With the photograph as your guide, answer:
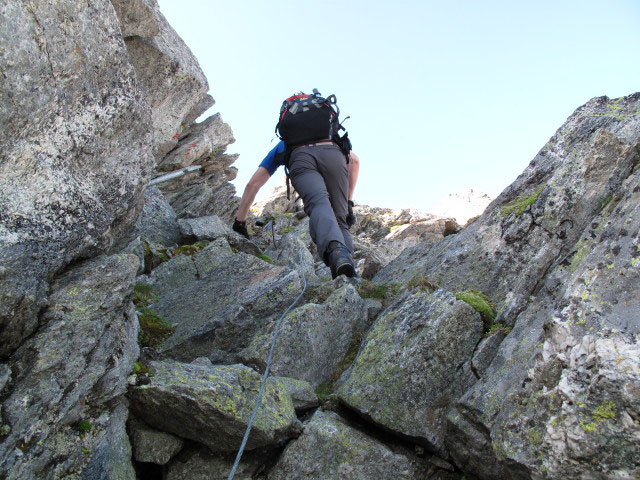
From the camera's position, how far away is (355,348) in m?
10.5

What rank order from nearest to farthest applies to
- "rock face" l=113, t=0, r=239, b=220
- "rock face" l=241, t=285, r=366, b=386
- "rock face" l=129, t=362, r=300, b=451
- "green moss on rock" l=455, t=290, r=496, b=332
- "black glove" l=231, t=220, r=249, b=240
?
"rock face" l=129, t=362, r=300, b=451 < "green moss on rock" l=455, t=290, r=496, b=332 < "rock face" l=241, t=285, r=366, b=386 < "rock face" l=113, t=0, r=239, b=220 < "black glove" l=231, t=220, r=249, b=240

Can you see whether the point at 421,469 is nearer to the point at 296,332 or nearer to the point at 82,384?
the point at 296,332

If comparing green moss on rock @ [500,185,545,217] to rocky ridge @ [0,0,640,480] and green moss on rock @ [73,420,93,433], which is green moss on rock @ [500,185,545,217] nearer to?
rocky ridge @ [0,0,640,480]

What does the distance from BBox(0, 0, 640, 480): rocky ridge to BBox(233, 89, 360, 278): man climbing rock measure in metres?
3.01

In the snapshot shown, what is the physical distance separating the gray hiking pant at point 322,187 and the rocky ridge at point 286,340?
67.9 inches

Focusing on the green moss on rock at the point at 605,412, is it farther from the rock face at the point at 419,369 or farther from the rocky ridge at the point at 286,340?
the rock face at the point at 419,369

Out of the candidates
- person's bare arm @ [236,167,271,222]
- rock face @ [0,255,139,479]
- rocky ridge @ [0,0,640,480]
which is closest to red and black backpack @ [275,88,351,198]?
person's bare arm @ [236,167,271,222]

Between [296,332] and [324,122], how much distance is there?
6303 mm

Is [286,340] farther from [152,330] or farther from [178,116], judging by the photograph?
[178,116]

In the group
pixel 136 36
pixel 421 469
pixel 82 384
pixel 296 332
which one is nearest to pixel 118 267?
pixel 82 384

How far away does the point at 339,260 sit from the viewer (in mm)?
11422

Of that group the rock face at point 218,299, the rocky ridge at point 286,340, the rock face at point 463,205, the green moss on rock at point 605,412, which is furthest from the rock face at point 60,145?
the rock face at point 463,205

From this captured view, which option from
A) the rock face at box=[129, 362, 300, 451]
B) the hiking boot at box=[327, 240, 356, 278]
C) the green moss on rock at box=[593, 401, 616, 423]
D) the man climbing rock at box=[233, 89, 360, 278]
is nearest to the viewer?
the green moss on rock at box=[593, 401, 616, 423]

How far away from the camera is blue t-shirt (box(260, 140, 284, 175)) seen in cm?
1441
